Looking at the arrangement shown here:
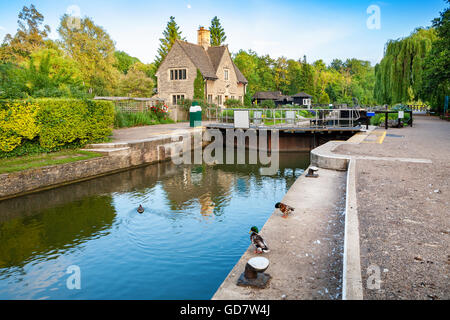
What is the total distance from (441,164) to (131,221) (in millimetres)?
10722

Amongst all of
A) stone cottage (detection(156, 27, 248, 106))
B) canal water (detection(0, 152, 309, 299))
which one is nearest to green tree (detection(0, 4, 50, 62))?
stone cottage (detection(156, 27, 248, 106))

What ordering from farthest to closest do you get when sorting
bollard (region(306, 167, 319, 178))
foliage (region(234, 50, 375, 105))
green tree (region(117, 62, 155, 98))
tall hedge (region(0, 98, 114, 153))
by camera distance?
1. foliage (region(234, 50, 375, 105))
2. green tree (region(117, 62, 155, 98))
3. tall hedge (region(0, 98, 114, 153))
4. bollard (region(306, 167, 319, 178))

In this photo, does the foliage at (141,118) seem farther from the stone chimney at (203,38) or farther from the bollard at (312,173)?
the bollard at (312,173)

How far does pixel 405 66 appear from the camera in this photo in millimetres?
36062

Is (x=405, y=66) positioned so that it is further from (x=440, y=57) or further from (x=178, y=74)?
(x=178, y=74)

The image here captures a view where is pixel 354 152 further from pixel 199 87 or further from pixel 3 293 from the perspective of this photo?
pixel 199 87

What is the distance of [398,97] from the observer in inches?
1437

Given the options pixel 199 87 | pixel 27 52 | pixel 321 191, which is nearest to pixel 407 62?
pixel 199 87

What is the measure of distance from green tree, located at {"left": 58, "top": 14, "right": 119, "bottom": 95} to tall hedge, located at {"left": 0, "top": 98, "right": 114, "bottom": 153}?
30.3m

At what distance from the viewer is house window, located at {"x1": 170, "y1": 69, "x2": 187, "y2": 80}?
4084cm

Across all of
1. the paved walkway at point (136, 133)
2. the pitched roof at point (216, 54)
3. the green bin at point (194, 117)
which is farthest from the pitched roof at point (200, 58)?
the paved walkway at point (136, 133)

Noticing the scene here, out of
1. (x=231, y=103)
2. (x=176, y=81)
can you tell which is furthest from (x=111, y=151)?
(x=231, y=103)

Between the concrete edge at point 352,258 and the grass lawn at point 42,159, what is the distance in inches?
482

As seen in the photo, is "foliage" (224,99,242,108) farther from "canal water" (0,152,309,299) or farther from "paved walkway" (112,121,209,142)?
"canal water" (0,152,309,299)
